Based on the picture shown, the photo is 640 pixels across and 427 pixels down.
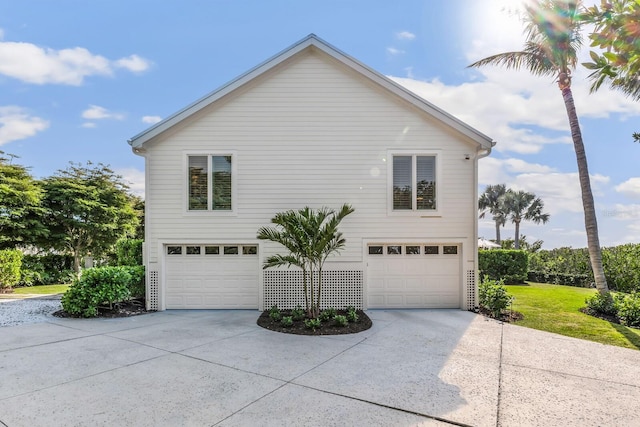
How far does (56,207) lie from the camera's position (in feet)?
53.4

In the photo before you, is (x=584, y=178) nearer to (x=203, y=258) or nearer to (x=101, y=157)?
(x=203, y=258)

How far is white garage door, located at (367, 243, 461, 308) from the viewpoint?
9203 millimetres

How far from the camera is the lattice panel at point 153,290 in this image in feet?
29.7

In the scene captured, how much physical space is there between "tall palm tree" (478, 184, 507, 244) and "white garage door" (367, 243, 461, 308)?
22.9 metres

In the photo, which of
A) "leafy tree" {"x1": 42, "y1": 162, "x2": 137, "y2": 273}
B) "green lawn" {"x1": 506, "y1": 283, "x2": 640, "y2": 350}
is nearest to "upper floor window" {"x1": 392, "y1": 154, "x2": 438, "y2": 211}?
"green lawn" {"x1": 506, "y1": 283, "x2": 640, "y2": 350}

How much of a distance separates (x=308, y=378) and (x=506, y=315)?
651 centimetres

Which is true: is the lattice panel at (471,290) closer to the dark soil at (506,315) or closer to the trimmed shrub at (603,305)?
the dark soil at (506,315)

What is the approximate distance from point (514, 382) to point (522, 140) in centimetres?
1085

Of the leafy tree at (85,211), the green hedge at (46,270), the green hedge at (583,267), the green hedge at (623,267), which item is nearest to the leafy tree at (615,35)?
the green hedge at (583,267)

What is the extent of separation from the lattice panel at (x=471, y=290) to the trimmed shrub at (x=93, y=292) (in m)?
9.36

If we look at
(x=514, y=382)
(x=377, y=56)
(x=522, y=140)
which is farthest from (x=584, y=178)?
(x=514, y=382)

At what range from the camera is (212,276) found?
30.1ft

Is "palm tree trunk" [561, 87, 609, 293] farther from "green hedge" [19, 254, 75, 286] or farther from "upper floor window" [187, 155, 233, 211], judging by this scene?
"green hedge" [19, 254, 75, 286]

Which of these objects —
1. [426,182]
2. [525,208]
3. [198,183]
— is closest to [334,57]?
[426,182]
